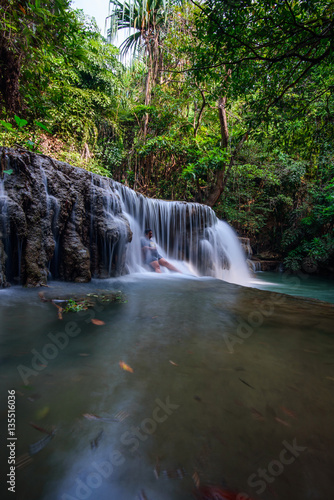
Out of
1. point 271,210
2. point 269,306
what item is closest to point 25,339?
point 269,306

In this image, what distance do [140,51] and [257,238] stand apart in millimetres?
11308

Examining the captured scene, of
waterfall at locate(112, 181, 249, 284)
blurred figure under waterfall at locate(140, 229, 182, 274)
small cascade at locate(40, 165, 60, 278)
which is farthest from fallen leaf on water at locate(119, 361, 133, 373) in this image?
waterfall at locate(112, 181, 249, 284)

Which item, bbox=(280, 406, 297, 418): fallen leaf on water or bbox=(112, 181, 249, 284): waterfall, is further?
bbox=(112, 181, 249, 284): waterfall

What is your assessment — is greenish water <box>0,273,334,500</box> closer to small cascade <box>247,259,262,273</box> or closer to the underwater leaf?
the underwater leaf

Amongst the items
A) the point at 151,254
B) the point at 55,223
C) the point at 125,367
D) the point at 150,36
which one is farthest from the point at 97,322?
the point at 150,36

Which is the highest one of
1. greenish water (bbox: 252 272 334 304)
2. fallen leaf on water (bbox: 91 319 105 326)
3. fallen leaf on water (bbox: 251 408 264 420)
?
fallen leaf on water (bbox: 91 319 105 326)

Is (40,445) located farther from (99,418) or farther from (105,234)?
(105,234)

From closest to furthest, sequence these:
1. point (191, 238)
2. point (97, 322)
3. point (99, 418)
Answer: point (99, 418)
point (97, 322)
point (191, 238)

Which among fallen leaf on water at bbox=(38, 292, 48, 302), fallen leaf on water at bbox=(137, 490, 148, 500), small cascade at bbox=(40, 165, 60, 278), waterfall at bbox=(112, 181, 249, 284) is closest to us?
fallen leaf on water at bbox=(137, 490, 148, 500)

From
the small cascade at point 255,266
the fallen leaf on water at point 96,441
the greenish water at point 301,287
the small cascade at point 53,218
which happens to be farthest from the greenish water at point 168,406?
the small cascade at point 255,266

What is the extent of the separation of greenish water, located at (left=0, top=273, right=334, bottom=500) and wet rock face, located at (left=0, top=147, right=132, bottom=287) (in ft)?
5.91

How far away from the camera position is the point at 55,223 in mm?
4574

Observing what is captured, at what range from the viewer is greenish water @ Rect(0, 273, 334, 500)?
865 millimetres

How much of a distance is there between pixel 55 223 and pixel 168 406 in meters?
4.19
